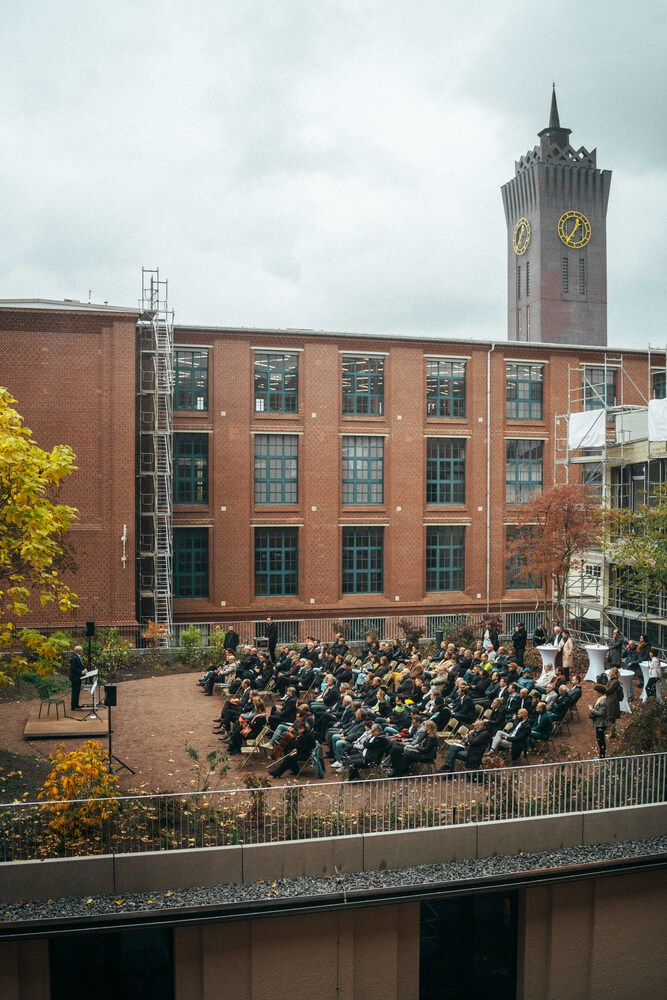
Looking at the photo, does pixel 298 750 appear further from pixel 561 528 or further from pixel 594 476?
pixel 594 476

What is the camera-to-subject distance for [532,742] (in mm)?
16172

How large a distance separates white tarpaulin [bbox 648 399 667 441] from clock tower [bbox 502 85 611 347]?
3494 cm

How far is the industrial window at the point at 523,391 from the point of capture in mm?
34312

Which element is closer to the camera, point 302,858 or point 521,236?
point 302,858

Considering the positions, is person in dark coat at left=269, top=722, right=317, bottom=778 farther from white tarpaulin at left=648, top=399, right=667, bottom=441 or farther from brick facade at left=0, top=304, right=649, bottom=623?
white tarpaulin at left=648, top=399, right=667, bottom=441

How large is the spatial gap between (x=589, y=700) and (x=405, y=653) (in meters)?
5.23

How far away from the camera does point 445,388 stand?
110 feet

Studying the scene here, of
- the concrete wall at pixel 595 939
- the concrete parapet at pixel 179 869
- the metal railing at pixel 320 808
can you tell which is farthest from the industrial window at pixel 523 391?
the concrete parapet at pixel 179 869

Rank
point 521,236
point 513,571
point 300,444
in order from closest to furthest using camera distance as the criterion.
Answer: point 300,444 < point 513,571 < point 521,236

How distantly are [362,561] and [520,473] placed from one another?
7.47m

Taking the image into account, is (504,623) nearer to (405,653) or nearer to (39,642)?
(405,653)

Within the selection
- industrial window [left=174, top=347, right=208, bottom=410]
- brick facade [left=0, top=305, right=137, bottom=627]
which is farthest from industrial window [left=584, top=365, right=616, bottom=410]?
brick facade [left=0, top=305, right=137, bottom=627]

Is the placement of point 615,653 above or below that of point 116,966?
above

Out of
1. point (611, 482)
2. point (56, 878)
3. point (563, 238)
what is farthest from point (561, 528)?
point (563, 238)
